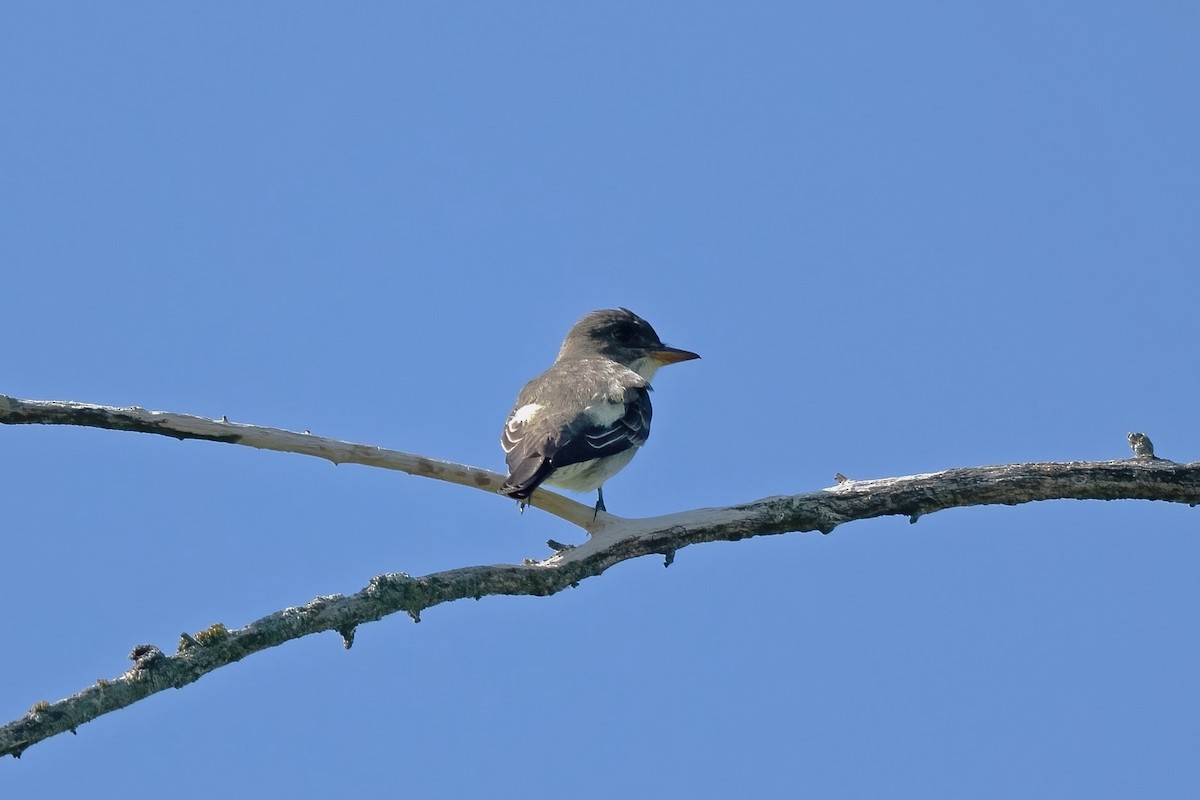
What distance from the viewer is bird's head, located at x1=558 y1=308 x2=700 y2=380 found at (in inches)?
525

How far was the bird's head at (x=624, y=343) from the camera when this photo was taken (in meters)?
13.3

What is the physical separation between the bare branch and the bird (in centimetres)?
90

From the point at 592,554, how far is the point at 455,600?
3.35 ft

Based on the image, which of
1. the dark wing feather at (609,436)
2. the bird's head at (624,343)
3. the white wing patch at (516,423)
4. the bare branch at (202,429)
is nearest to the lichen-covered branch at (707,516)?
the bare branch at (202,429)

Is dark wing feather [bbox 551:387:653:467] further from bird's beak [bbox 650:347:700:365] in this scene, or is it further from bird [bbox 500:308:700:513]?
bird's beak [bbox 650:347:700:365]

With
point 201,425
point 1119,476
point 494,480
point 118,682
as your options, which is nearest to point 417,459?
point 494,480

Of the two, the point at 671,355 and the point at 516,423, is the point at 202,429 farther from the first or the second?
the point at 671,355

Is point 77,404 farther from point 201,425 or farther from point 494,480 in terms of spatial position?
point 494,480

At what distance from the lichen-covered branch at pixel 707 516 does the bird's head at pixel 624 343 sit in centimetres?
445

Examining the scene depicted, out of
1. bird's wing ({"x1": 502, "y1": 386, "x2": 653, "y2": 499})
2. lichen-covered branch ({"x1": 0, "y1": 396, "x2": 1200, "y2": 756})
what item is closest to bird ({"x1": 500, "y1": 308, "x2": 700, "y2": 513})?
bird's wing ({"x1": 502, "y1": 386, "x2": 653, "y2": 499})

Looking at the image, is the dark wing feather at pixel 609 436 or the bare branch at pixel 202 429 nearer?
the bare branch at pixel 202 429

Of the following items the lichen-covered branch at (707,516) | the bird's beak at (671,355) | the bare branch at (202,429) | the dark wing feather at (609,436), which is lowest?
the lichen-covered branch at (707,516)

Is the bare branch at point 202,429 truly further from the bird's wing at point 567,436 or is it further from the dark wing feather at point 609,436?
the dark wing feather at point 609,436

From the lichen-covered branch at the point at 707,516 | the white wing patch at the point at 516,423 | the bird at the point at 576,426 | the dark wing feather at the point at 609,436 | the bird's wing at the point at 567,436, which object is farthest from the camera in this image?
the white wing patch at the point at 516,423
